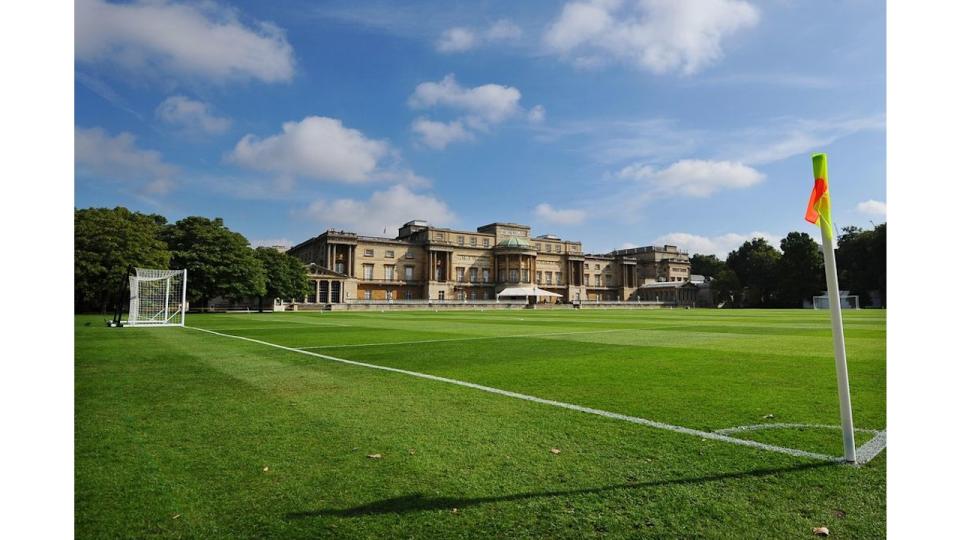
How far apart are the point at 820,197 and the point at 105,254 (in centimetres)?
3668

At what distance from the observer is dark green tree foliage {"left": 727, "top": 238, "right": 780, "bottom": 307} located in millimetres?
72125

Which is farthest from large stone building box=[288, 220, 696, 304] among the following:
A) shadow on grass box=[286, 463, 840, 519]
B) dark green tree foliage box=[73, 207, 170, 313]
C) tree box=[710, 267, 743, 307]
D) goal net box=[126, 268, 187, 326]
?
shadow on grass box=[286, 463, 840, 519]

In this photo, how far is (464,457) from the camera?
3922 mm

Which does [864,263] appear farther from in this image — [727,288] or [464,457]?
[464,457]

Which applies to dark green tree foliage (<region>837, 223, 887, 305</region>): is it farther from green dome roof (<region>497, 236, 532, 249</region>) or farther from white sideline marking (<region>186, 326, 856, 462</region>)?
white sideline marking (<region>186, 326, 856, 462</region>)

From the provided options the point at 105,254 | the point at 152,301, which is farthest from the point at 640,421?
the point at 105,254

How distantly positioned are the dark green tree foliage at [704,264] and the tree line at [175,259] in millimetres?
86810

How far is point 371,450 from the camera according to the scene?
4125 millimetres

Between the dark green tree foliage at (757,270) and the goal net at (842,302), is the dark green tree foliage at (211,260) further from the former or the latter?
the dark green tree foliage at (757,270)

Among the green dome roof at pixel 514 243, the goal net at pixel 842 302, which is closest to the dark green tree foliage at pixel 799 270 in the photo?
the goal net at pixel 842 302
